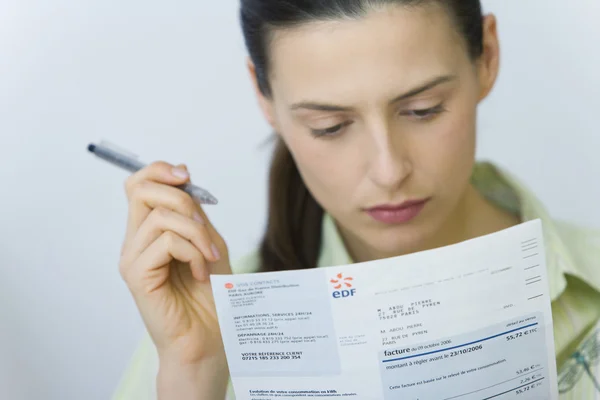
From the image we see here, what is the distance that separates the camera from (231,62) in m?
0.88

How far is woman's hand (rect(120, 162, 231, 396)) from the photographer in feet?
2.47

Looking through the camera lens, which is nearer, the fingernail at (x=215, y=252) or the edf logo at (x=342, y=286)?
the edf logo at (x=342, y=286)

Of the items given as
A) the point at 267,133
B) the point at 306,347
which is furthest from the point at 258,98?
the point at 306,347

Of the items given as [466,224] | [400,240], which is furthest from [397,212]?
[466,224]

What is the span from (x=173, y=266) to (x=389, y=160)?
283mm

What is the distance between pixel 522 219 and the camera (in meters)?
0.91

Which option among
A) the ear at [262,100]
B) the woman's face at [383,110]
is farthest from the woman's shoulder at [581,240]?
the ear at [262,100]

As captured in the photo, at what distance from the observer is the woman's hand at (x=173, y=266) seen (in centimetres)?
75

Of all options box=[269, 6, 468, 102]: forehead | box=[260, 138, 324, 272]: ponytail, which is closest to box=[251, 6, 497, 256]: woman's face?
box=[269, 6, 468, 102]: forehead

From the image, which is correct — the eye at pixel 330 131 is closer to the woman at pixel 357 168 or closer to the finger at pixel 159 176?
the woman at pixel 357 168

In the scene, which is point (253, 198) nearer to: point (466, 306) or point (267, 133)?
point (267, 133)

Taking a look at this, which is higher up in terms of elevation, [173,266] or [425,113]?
[425,113]

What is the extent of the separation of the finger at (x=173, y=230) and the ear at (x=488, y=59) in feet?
1.20

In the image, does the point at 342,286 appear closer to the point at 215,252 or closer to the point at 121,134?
the point at 215,252
